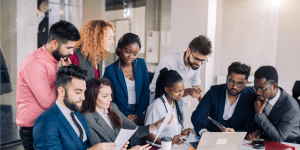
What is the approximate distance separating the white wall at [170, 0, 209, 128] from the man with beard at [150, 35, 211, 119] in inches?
47.0

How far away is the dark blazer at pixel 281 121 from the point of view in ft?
7.13

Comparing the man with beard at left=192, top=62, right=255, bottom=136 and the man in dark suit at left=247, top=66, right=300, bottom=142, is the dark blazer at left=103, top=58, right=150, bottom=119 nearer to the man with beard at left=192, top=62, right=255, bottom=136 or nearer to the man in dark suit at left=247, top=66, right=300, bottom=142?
the man with beard at left=192, top=62, right=255, bottom=136

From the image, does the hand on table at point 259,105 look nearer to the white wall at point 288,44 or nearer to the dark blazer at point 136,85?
the dark blazer at point 136,85

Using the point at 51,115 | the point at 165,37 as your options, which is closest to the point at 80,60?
the point at 51,115

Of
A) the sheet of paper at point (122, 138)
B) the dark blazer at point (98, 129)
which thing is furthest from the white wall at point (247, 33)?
the sheet of paper at point (122, 138)

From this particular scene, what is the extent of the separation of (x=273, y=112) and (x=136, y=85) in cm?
141

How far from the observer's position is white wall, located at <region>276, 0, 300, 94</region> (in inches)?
163

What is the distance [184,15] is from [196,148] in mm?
2703

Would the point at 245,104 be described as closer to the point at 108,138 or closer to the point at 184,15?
the point at 108,138

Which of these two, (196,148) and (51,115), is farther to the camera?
(196,148)

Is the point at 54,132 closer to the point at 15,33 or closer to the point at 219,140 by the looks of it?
the point at 219,140

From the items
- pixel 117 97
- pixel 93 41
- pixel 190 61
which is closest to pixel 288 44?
pixel 190 61

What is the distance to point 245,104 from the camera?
241 centimetres

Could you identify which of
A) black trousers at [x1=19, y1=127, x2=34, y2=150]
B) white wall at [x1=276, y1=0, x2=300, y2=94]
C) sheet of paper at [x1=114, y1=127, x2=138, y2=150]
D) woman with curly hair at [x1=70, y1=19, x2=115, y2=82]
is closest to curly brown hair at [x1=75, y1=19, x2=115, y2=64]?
woman with curly hair at [x1=70, y1=19, x2=115, y2=82]
